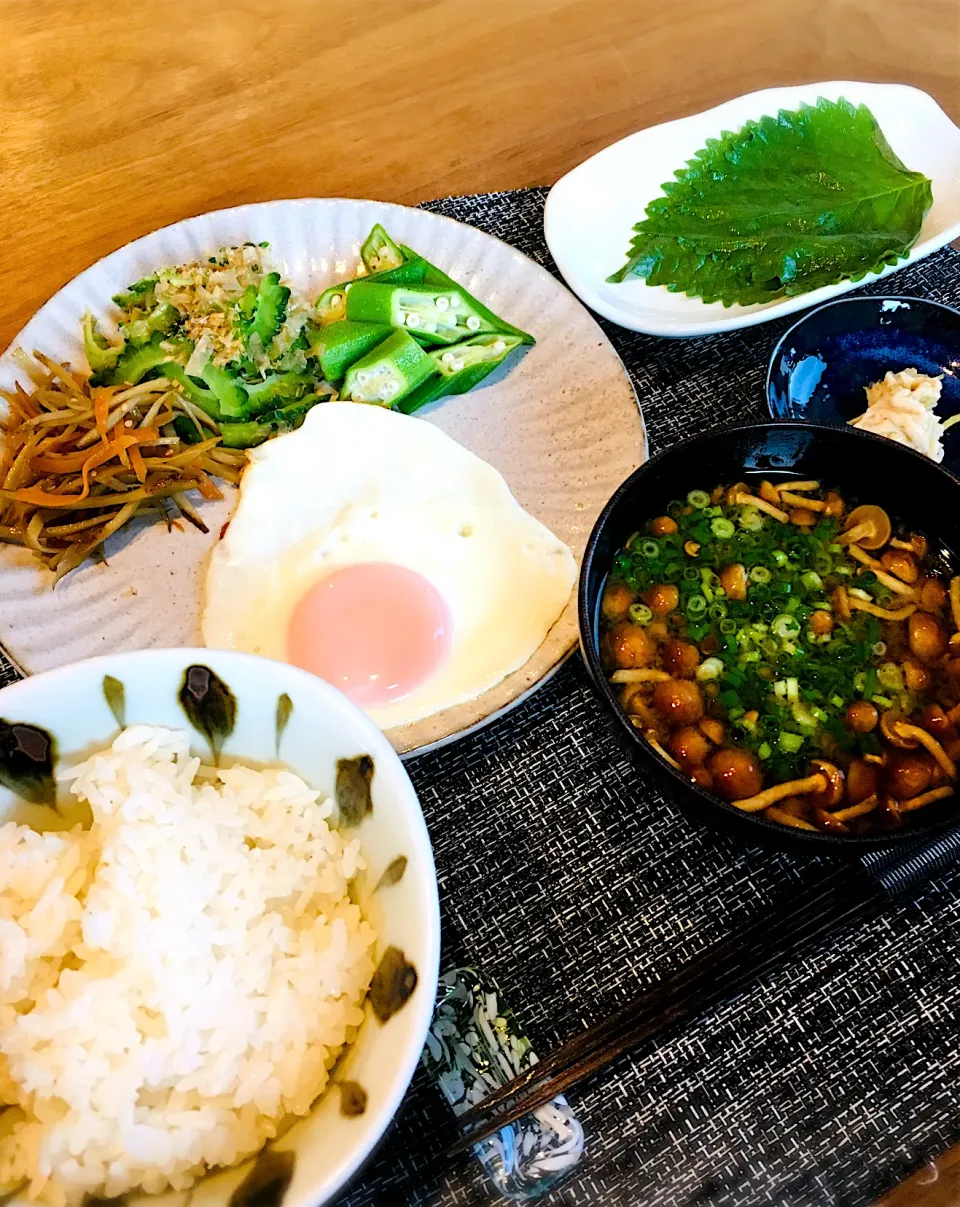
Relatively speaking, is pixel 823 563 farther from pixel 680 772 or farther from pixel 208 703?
pixel 208 703

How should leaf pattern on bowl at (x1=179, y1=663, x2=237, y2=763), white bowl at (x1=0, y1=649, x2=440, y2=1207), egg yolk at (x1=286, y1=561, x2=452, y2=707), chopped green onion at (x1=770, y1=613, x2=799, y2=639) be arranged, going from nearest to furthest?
white bowl at (x1=0, y1=649, x2=440, y2=1207) → leaf pattern on bowl at (x1=179, y1=663, x2=237, y2=763) → chopped green onion at (x1=770, y1=613, x2=799, y2=639) → egg yolk at (x1=286, y1=561, x2=452, y2=707)

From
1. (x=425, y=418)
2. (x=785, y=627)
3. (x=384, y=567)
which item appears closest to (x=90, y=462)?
(x=384, y=567)

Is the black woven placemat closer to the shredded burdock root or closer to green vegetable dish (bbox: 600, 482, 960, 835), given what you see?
green vegetable dish (bbox: 600, 482, 960, 835)

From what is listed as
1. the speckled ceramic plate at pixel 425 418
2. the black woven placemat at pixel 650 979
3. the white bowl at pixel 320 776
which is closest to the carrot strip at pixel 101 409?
the speckled ceramic plate at pixel 425 418

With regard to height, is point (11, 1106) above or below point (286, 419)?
below

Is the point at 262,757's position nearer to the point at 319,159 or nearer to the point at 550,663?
the point at 550,663

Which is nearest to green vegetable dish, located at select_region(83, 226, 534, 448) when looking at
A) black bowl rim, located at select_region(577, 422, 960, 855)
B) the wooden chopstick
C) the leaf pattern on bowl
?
black bowl rim, located at select_region(577, 422, 960, 855)

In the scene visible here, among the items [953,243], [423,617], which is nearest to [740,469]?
[423,617]
